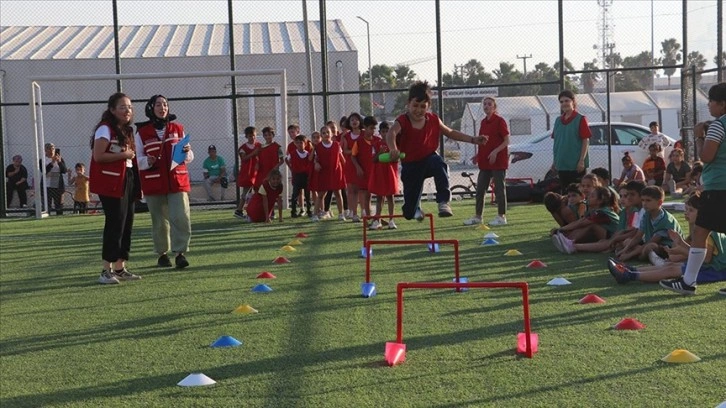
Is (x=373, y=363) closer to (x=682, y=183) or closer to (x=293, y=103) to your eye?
(x=682, y=183)

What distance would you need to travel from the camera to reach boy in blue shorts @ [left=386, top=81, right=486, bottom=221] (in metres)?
10.2

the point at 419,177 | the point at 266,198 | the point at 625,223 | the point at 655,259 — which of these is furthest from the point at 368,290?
the point at 266,198

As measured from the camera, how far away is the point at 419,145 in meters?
10.4

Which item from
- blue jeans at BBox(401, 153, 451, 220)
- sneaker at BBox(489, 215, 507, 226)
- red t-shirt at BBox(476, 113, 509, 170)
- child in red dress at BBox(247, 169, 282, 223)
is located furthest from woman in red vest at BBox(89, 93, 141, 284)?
child in red dress at BBox(247, 169, 282, 223)

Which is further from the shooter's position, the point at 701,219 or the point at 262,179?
the point at 262,179

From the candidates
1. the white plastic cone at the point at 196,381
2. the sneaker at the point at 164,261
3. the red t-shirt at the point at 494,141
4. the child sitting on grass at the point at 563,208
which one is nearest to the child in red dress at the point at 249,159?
the red t-shirt at the point at 494,141

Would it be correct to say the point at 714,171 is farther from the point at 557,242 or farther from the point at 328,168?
the point at 328,168

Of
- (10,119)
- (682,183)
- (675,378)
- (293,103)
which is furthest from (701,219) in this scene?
(10,119)

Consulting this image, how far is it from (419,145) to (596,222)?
2.45 m

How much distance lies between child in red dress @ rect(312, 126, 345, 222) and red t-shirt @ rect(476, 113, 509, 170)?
340 cm

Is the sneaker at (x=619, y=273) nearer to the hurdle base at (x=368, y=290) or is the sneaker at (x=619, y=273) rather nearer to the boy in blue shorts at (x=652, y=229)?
the boy in blue shorts at (x=652, y=229)

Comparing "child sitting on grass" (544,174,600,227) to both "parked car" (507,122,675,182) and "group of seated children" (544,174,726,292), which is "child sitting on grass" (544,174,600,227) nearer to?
"group of seated children" (544,174,726,292)

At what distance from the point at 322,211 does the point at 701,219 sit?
35.5 feet

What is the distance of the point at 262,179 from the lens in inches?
716
